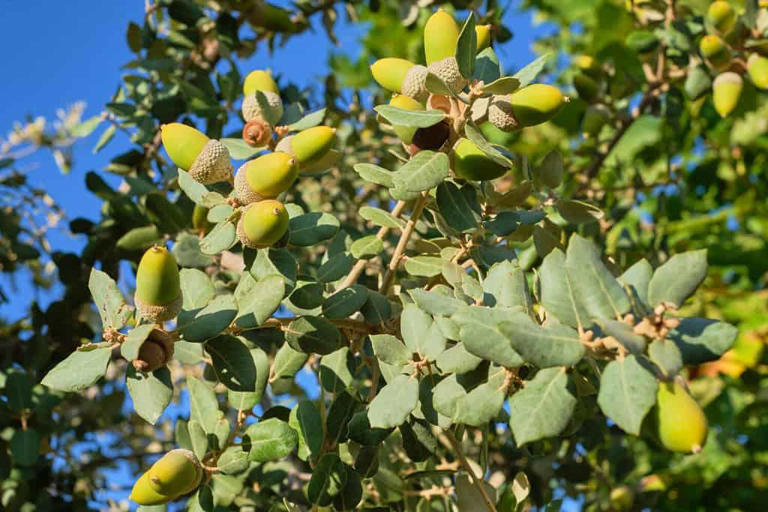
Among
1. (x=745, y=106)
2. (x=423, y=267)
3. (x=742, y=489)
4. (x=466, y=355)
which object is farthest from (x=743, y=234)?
(x=466, y=355)

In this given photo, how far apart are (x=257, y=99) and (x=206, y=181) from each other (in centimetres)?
21

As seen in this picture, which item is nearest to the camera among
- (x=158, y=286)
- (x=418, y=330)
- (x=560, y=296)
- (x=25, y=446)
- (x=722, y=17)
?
(x=560, y=296)

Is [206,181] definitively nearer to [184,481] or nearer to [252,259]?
[252,259]

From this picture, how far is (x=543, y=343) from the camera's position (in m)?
0.87

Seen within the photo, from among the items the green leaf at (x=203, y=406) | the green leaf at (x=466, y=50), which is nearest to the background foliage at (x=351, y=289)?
the green leaf at (x=203, y=406)

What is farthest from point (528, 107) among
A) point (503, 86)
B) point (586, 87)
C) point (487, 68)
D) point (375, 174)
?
point (586, 87)

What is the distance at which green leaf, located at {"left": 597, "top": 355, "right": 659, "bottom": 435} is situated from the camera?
2.66ft

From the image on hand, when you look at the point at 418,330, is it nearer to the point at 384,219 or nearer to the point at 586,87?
the point at 384,219

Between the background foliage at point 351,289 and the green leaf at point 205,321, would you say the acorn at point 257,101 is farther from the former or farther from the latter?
the green leaf at point 205,321

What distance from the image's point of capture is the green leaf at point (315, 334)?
48.0 inches

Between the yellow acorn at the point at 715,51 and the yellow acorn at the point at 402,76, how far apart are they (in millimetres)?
997

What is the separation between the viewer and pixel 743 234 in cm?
439

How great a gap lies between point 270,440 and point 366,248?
15.3 inches

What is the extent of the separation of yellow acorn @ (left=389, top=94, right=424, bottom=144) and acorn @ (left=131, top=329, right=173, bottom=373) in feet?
1.67
